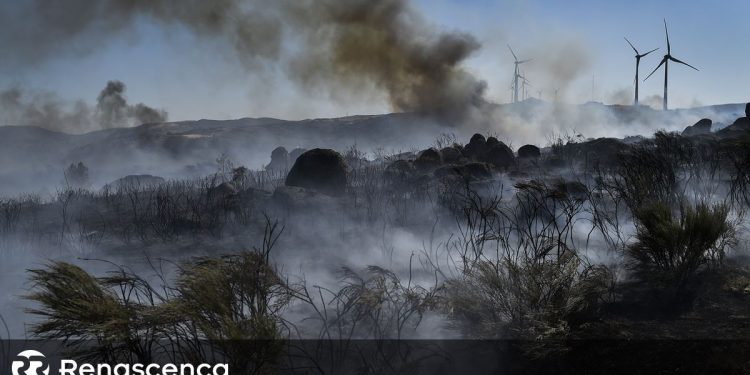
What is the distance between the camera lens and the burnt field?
4.47 metres

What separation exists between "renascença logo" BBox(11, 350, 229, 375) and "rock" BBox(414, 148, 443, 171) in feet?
38.5

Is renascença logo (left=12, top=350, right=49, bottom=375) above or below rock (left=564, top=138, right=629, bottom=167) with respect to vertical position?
below

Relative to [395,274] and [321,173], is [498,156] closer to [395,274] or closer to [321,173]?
[321,173]

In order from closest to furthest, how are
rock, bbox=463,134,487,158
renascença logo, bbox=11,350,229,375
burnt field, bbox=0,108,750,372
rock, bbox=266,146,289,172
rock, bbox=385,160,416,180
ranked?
renascença logo, bbox=11,350,229,375
burnt field, bbox=0,108,750,372
rock, bbox=385,160,416,180
rock, bbox=463,134,487,158
rock, bbox=266,146,289,172

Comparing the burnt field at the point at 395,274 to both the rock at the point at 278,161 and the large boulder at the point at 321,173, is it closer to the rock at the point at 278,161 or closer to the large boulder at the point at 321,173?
the large boulder at the point at 321,173

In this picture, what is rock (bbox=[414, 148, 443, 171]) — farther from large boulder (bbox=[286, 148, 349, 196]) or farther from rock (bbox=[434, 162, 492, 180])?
large boulder (bbox=[286, 148, 349, 196])

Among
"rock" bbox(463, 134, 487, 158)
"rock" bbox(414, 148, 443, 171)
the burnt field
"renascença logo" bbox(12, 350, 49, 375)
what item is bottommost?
"renascença logo" bbox(12, 350, 49, 375)

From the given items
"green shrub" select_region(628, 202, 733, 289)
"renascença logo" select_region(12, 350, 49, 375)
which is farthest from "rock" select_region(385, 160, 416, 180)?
"renascença logo" select_region(12, 350, 49, 375)

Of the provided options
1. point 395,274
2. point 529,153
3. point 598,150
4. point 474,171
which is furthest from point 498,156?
point 395,274

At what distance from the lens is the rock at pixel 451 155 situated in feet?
56.0

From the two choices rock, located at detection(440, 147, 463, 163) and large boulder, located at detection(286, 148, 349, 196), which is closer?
large boulder, located at detection(286, 148, 349, 196)

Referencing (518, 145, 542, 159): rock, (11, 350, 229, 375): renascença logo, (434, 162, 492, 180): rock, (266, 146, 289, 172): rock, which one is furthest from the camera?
(266, 146, 289, 172): rock

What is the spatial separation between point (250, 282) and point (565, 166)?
1253cm

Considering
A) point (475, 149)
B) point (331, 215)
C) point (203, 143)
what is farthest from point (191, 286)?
point (203, 143)
